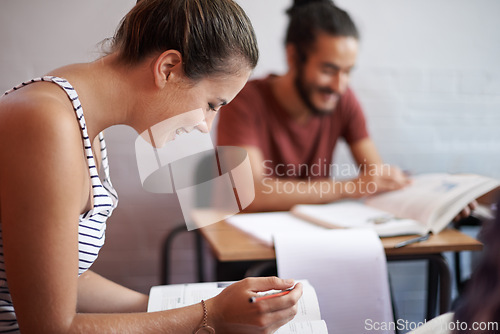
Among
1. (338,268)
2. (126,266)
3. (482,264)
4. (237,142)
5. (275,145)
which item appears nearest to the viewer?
(482,264)

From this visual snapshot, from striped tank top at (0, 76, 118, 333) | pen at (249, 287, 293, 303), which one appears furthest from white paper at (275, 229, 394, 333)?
striped tank top at (0, 76, 118, 333)

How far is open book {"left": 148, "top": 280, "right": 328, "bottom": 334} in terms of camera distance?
67 cm

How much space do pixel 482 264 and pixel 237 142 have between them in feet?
3.44

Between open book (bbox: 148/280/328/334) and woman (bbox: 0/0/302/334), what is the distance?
1.9 inches

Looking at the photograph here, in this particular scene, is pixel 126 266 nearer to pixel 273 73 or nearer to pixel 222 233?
pixel 222 233

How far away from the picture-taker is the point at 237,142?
1378 mm

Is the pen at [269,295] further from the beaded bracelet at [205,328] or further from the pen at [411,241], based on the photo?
the pen at [411,241]

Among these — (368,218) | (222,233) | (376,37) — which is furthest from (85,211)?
(376,37)

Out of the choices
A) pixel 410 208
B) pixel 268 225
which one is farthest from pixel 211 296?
pixel 410 208

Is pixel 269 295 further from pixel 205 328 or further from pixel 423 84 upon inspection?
pixel 423 84

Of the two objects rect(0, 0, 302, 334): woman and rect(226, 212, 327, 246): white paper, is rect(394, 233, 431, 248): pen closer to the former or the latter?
rect(226, 212, 327, 246): white paper

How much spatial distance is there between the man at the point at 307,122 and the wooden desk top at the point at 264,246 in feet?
0.87

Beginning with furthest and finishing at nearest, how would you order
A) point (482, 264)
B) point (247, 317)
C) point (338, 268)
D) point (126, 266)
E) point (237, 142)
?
1. point (237, 142)
2. point (126, 266)
3. point (338, 268)
4. point (247, 317)
5. point (482, 264)

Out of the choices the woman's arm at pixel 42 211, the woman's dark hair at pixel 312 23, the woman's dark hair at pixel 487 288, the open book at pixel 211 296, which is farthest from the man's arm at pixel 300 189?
the woman's dark hair at pixel 487 288
